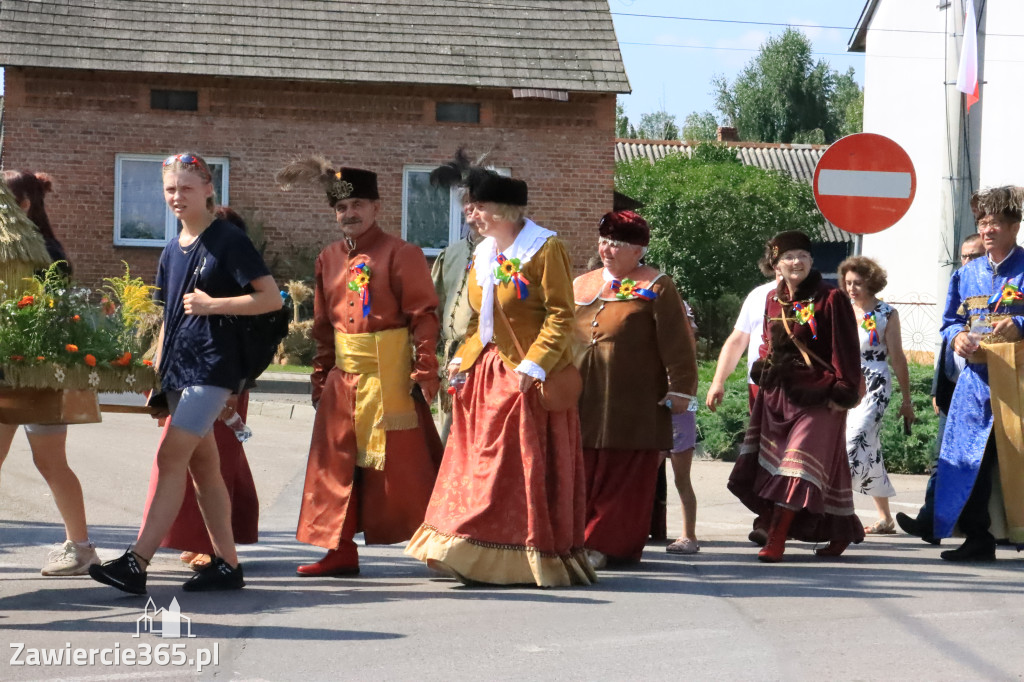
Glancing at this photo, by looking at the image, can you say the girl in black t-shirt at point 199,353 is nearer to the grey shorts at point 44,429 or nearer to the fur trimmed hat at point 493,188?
the grey shorts at point 44,429

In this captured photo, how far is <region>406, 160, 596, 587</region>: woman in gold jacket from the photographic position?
674 cm

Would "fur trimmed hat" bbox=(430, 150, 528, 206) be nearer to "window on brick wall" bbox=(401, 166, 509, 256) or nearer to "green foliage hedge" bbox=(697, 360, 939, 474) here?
"green foliage hedge" bbox=(697, 360, 939, 474)

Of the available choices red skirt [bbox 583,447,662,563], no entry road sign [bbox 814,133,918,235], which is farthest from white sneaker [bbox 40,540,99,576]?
no entry road sign [bbox 814,133,918,235]

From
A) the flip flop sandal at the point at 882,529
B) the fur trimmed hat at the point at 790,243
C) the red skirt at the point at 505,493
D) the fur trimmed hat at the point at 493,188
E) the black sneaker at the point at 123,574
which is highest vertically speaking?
the fur trimmed hat at the point at 493,188

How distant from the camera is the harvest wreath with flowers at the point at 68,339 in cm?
623

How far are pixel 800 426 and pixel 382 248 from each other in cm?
259

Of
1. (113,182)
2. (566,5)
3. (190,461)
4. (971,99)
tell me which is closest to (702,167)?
(566,5)

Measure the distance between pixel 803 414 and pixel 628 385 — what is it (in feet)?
3.61

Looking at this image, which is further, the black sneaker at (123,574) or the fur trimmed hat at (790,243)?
the fur trimmed hat at (790,243)

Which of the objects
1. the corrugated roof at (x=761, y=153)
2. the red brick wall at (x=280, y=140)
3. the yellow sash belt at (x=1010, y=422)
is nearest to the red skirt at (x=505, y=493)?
the yellow sash belt at (x=1010, y=422)

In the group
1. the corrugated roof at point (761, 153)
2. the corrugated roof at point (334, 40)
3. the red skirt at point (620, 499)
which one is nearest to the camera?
the red skirt at point (620, 499)

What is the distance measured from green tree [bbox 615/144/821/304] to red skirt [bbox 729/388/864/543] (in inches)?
746

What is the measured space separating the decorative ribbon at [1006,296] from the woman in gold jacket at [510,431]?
277 centimetres

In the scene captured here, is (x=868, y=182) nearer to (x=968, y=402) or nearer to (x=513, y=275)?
(x=968, y=402)
